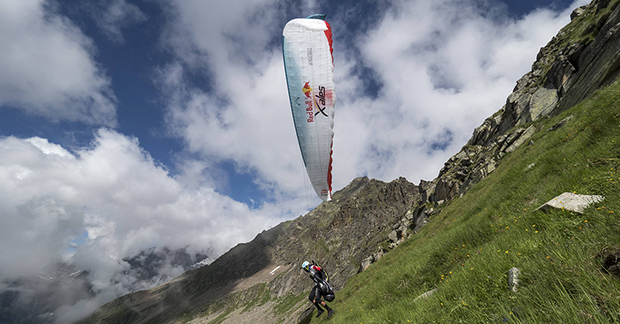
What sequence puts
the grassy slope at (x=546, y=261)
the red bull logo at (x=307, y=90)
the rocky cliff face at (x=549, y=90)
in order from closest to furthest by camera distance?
the grassy slope at (x=546, y=261)
the red bull logo at (x=307, y=90)
the rocky cliff face at (x=549, y=90)

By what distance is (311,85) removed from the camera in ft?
53.4

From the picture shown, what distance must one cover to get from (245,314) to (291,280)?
35.5 meters

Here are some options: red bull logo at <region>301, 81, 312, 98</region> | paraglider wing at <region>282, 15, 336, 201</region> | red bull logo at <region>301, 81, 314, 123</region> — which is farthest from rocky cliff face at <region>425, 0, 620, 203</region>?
red bull logo at <region>301, 81, 312, 98</region>

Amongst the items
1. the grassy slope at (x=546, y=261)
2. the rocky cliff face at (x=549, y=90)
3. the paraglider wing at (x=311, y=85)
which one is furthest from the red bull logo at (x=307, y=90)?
the rocky cliff face at (x=549, y=90)

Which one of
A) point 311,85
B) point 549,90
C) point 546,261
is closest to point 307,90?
point 311,85

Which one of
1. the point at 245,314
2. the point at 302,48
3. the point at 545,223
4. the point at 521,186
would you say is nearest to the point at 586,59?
the point at 521,186

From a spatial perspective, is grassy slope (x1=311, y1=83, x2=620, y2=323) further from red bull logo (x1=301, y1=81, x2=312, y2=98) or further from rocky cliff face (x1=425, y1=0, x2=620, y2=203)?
rocky cliff face (x1=425, y1=0, x2=620, y2=203)

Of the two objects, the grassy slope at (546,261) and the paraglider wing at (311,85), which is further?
the paraglider wing at (311,85)

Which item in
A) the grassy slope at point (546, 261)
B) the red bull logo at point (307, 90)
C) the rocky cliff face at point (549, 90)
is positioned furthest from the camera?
the rocky cliff face at point (549, 90)

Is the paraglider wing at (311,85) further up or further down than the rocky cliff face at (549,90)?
further up

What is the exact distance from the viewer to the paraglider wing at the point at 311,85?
1630 cm

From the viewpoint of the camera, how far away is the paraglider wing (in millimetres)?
16297

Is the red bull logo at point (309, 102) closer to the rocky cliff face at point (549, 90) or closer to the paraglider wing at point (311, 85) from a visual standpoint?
the paraglider wing at point (311, 85)

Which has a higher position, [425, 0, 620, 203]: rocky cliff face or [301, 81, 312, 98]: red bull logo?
[301, 81, 312, 98]: red bull logo
